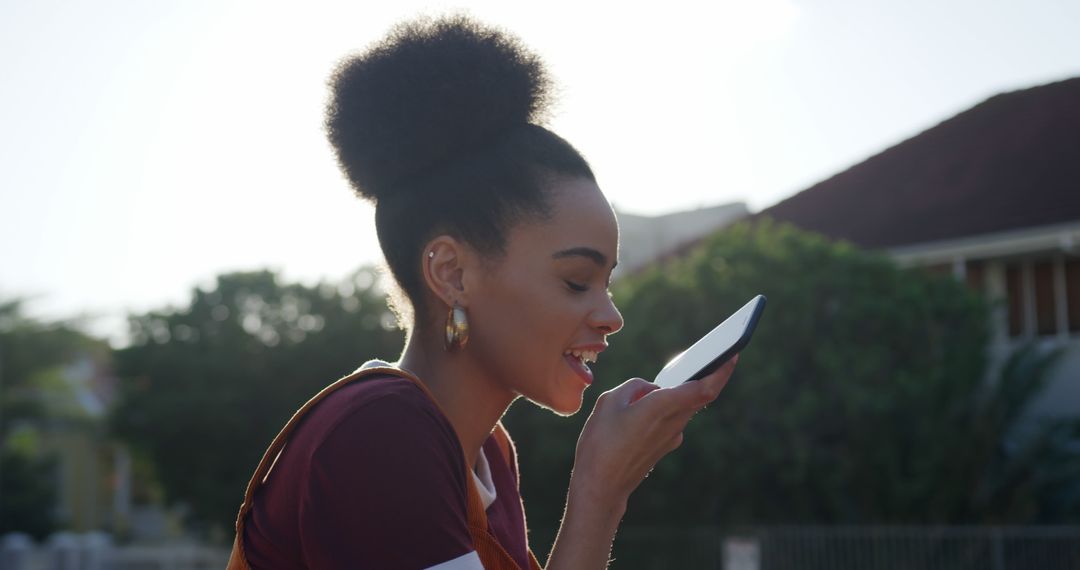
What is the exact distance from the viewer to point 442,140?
2076 millimetres

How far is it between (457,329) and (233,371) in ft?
64.9

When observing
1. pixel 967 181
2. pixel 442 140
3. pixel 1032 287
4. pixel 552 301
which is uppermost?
pixel 967 181

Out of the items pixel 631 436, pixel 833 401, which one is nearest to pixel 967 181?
pixel 833 401

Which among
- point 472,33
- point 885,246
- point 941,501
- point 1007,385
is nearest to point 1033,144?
point 885,246

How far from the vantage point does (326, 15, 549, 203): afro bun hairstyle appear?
208 cm

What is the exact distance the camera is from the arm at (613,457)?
1.92 meters

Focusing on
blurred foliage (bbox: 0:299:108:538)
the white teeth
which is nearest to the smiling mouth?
the white teeth

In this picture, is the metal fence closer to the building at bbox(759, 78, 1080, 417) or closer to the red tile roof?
the building at bbox(759, 78, 1080, 417)

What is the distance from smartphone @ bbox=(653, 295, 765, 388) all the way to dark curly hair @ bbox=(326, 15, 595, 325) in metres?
0.33

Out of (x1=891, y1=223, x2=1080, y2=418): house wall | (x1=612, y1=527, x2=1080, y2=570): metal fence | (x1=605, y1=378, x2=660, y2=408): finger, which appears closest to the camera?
(x1=605, y1=378, x2=660, y2=408): finger

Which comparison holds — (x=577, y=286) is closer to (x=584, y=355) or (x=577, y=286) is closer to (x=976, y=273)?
(x=584, y=355)

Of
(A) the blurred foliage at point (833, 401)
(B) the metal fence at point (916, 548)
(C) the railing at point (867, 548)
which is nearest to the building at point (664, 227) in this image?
(A) the blurred foliage at point (833, 401)

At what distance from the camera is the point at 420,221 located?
211 cm

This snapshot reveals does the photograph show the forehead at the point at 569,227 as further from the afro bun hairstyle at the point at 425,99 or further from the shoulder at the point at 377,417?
the shoulder at the point at 377,417
